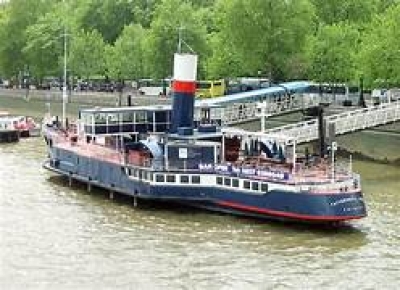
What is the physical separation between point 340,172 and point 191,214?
22.1ft

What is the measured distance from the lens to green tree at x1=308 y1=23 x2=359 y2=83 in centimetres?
7362

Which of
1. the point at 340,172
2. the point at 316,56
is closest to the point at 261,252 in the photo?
the point at 340,172

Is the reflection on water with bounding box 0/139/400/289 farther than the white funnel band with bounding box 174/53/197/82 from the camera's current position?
No

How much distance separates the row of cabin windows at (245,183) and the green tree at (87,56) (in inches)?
2782

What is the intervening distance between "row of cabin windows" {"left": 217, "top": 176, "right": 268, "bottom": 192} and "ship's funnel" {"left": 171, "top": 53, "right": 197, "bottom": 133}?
451 cm

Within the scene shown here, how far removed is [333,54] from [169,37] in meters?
21.9

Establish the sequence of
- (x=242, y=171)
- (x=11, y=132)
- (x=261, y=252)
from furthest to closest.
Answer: (x=11, y=132)
(x=242, y=171)
(x=261, y=252)

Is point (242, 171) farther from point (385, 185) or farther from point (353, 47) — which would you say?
point (353, 47)

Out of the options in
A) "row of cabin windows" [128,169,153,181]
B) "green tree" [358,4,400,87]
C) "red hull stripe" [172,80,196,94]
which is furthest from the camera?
"green tree" [358,4,400,87]

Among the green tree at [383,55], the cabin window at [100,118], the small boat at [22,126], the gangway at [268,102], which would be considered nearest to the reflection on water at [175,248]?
the cabin window at [100,118]

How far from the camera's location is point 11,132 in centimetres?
7388

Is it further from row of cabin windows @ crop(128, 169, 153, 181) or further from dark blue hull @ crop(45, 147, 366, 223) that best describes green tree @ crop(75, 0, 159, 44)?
row of cabin windows @ crop(128, 169, 153, 181)

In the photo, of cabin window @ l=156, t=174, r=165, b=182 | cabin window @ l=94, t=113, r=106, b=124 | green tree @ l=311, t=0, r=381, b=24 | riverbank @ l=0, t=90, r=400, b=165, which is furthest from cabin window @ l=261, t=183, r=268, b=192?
green tree @ l=311, t=0, r=381, b=24

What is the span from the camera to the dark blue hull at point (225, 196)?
38781 millimetres
